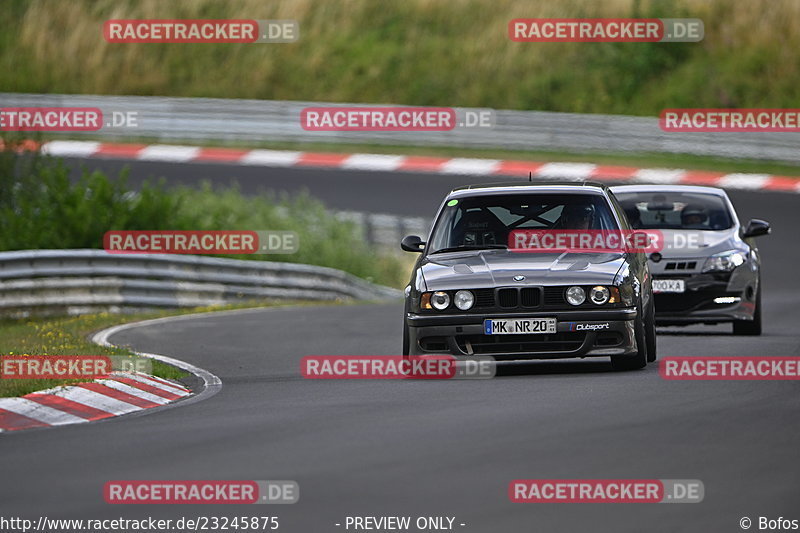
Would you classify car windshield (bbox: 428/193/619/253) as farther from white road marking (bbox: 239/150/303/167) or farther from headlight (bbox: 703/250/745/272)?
white road marking (bbox: 239/150/303/167)

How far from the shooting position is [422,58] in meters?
46.5

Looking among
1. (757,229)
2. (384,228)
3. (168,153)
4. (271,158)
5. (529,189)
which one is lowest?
(529,189)

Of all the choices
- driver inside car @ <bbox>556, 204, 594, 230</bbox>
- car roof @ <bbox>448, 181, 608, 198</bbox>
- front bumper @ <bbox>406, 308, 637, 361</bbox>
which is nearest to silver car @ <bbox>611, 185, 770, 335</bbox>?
car roof @ <bbox>448, 181, 608, 198</bbox>

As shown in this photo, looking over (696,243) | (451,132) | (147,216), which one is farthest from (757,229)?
(451,132)

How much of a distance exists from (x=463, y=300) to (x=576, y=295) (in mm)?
A: 807

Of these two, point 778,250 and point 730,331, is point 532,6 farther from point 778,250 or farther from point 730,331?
point 730,331

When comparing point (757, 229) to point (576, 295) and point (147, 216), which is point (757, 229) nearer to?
point (576, 295)

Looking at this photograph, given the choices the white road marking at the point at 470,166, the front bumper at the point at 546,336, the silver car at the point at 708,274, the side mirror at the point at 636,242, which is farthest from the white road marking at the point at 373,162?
the front bumper at the point at 546,336

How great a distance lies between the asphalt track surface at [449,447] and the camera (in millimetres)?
7137

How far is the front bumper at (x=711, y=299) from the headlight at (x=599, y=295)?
4572 millimetres

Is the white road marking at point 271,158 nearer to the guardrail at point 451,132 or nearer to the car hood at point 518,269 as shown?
the guardrail at point 451,132

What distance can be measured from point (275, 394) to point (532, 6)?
36886 millimetres

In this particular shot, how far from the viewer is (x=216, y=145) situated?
133ft

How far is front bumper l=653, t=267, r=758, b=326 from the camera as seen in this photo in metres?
16.6
